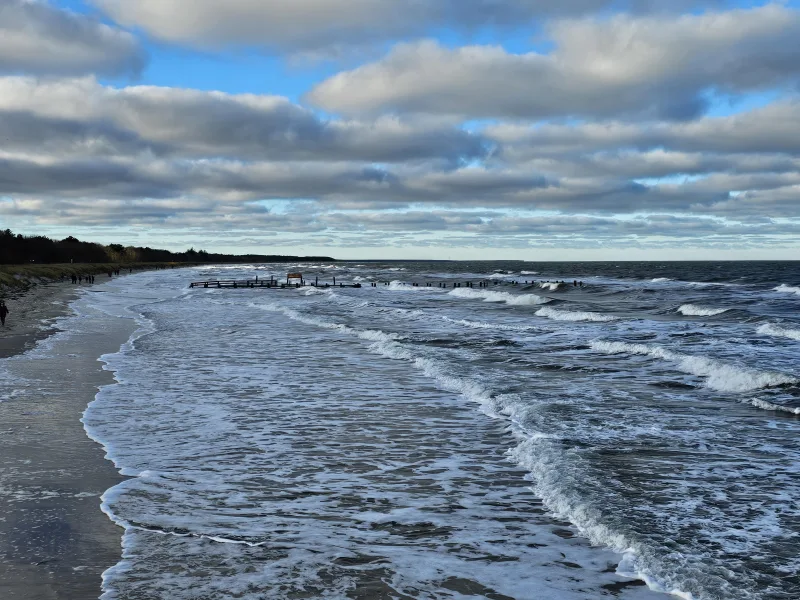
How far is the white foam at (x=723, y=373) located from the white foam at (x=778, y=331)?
9082mm

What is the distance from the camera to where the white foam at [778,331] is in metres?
28.8

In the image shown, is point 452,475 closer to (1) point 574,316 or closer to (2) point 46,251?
(1) point 574,316

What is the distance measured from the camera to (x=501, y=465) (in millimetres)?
10211

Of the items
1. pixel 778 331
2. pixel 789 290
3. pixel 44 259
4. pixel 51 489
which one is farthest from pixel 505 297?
pixel 44 259

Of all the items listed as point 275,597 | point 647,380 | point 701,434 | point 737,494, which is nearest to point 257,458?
point 275,597

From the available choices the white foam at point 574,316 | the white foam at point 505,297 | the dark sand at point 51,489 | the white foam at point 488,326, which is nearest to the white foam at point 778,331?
the white foam at point 574,316

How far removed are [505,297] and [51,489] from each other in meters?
54.3

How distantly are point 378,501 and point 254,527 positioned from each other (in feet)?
5.51

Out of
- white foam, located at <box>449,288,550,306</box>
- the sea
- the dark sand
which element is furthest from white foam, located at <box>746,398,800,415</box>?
white foam, located at <box>449,288,550,306</box>

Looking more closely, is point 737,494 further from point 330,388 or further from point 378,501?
point 330,388

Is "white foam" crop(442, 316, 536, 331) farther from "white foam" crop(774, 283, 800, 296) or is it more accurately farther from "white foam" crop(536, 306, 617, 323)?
"white foam" crop(774, 283, 800, 296)

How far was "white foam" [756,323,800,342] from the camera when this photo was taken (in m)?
28.8

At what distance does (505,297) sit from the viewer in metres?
60.8

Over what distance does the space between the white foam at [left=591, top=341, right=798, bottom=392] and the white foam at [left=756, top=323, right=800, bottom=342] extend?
9.08 metres
